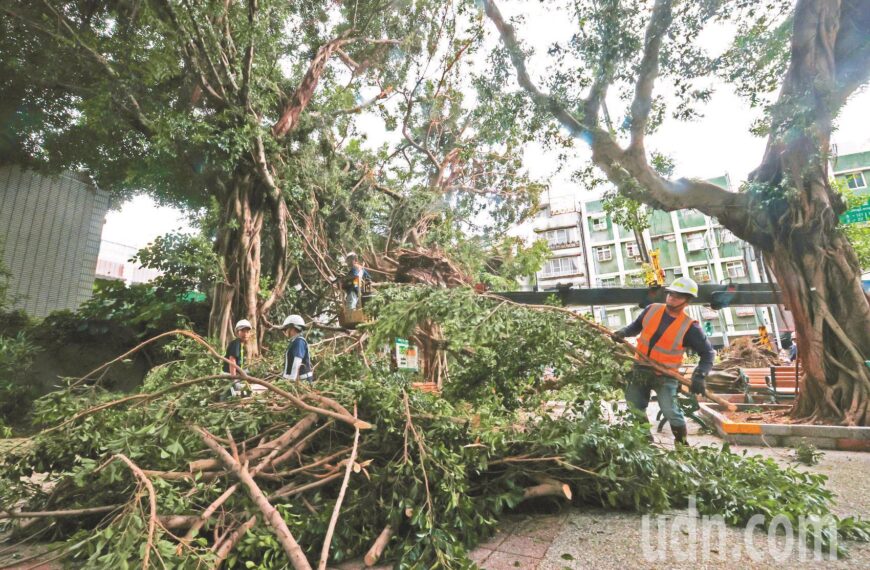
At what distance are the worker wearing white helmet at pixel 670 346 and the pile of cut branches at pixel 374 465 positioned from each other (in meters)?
0.59

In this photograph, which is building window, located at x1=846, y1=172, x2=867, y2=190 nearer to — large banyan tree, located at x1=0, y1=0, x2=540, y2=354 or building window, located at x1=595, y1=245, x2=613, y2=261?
building window, located at x1=595, y1=245, x2=613, y2=261

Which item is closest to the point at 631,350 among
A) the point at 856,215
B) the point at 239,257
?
the point at 856,215

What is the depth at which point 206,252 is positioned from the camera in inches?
268

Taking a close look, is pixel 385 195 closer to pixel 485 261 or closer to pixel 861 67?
pixel 485 261

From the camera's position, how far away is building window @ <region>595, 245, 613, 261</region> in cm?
3297

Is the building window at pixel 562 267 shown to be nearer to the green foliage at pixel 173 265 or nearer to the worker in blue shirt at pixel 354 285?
the worker in blue shirt at pixel 354 285

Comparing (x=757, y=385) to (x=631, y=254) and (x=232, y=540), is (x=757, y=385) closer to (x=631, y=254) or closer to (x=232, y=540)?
(x=232, y=540)

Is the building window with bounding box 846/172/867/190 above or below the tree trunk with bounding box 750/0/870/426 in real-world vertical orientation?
above

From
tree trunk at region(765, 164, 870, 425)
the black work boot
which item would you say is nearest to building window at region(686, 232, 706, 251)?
tree trunk at region(765, 164, 870, 425)

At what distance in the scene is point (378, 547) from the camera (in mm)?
2035

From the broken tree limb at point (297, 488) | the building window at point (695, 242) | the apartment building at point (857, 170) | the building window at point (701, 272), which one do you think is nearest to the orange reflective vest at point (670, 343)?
the broken tree limb at point (297, 488)

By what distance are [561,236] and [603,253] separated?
368 centimetres

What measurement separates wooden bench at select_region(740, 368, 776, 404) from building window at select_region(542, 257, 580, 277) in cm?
2380

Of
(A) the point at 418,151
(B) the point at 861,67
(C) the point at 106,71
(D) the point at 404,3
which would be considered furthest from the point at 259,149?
(B) the point at 861,67
